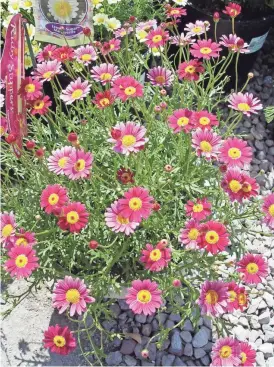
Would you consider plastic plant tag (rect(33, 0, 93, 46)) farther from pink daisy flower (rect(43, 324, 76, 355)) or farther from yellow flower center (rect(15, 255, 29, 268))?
pink daisy flower (rect(43, 324, 76, 355))

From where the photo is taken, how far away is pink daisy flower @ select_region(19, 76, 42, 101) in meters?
1.37

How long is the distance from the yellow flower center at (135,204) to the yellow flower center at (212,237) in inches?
6.1

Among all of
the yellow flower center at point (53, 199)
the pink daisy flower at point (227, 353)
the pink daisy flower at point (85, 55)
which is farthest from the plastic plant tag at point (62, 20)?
the pink daisy flower at point (227, 353)

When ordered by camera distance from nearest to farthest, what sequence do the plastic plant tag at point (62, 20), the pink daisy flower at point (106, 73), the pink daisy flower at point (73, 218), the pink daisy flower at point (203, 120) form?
1. the pink daisy flower at point (73, 218)
2. the pink daisy flower at point (203, 120)
3. the pink daisy flower at point (106, 73)
4. the plastic plant tag at point (62, 20)

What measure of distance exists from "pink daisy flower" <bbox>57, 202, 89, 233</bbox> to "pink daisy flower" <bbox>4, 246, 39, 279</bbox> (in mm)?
93

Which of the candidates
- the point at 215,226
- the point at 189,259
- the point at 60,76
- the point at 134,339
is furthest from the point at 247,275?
the point at 60,76

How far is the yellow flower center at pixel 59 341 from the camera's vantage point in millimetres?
1239

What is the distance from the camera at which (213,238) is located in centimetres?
122

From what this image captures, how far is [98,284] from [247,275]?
14.5 inches

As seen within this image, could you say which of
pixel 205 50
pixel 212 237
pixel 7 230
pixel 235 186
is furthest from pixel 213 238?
pixel 205 50

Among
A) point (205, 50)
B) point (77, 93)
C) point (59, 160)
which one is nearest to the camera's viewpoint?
point (59, 160)

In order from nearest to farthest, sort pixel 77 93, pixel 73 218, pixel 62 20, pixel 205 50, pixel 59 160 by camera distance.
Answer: pixel 73 218 < pixel 59 160 < pixel 77 93 < pixel 205 50 < pixel 62 20

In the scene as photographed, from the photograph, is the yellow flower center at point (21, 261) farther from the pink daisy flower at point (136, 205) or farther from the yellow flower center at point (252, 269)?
the yellow flower center at point (252, 269)

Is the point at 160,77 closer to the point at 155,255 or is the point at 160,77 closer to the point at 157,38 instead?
the point at 157,38
